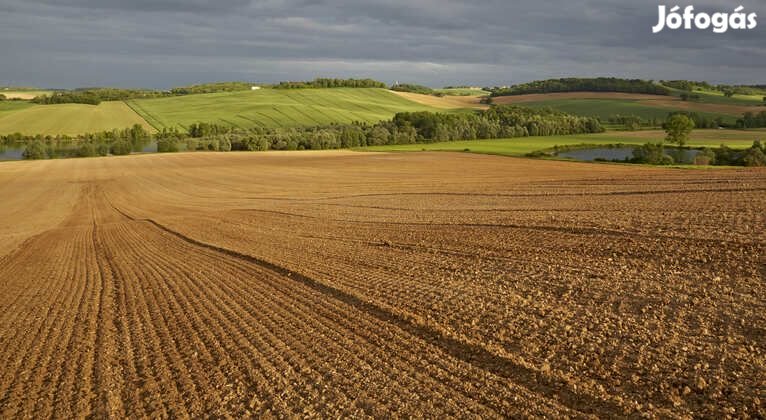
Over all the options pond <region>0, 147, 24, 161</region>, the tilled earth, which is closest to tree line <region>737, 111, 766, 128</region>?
the tilled earth

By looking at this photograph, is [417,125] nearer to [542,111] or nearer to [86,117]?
[542,111]

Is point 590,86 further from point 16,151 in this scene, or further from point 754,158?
point 16,151

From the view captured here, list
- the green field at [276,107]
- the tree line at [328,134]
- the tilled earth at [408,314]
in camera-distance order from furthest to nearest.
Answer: the green field at [276,107] < the tree line at [328,134] < the tilled earth at [408,314]

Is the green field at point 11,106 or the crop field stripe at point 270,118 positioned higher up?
the green field at point 11,106

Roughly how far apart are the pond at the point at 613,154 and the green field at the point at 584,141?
11.8 feet

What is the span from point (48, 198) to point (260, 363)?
135ft

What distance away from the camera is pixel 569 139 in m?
89.0

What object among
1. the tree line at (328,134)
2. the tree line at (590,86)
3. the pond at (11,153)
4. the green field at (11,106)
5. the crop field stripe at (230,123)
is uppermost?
the tree line at (590,86)

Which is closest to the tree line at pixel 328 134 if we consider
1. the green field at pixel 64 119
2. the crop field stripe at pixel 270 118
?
the green field at pixel 64 119

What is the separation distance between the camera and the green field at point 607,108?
352 ft

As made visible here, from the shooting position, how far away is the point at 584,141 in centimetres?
8506

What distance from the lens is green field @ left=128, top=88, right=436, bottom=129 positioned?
107875 millimetres

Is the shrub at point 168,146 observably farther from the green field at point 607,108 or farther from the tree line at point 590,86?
the tree line at point 590,86

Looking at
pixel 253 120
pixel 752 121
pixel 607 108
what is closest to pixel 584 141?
pixel 752 121
